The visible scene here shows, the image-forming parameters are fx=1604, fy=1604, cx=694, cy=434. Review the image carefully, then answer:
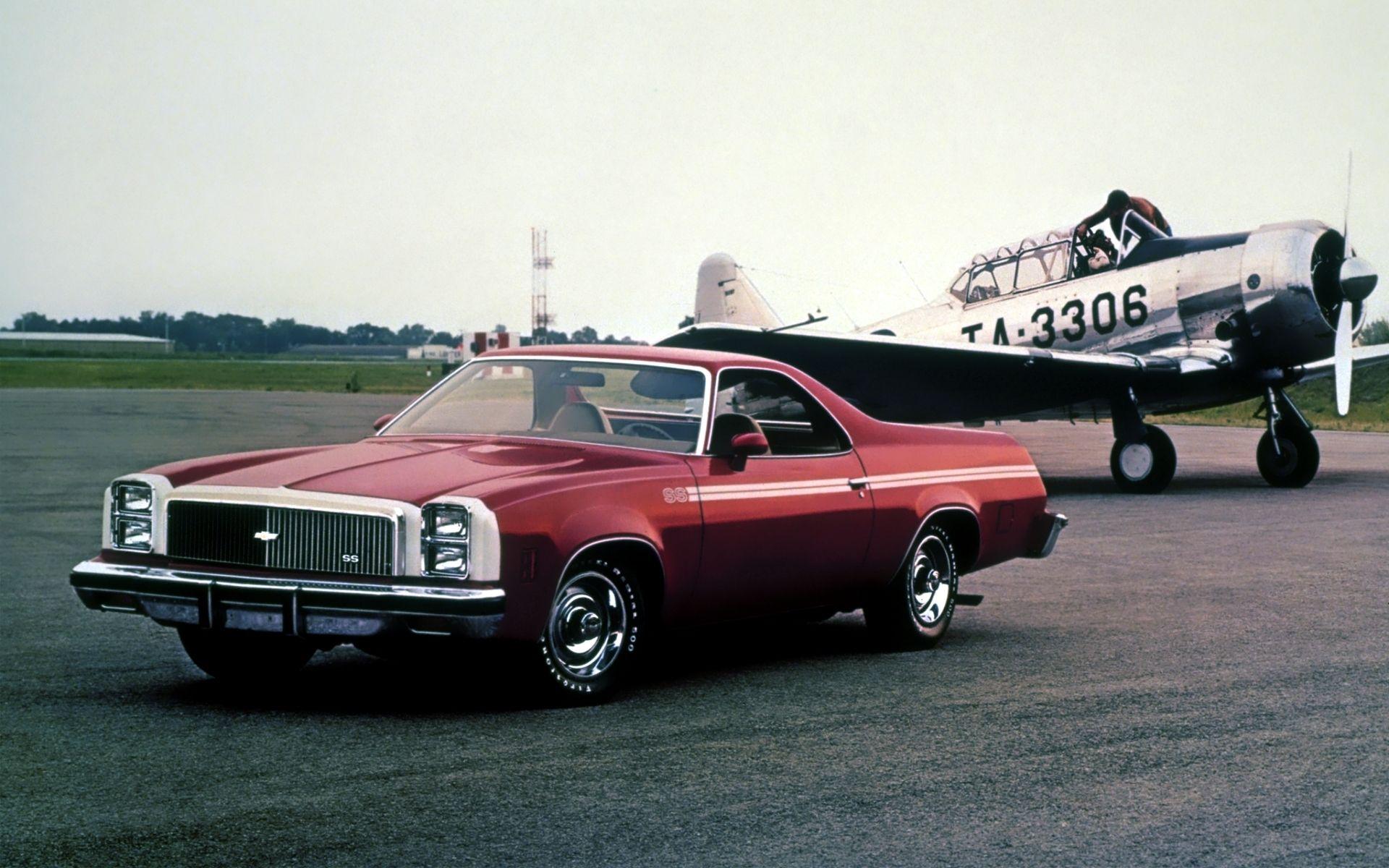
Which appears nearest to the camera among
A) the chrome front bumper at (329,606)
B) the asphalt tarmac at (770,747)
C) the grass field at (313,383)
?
the asphalt tarmac at (770,747)

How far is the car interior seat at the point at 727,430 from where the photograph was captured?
23.6 feet

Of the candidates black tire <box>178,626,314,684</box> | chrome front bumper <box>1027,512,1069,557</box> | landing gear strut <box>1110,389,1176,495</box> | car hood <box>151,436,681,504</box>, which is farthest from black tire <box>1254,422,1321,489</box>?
black tire <box>178,626,314,684</box>

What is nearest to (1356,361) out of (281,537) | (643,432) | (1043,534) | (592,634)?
(1043,534)

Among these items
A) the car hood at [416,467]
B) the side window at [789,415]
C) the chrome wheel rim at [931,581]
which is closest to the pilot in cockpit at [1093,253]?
the chrome wheel rim at [931,581]

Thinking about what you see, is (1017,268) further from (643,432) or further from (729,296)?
(643,432)

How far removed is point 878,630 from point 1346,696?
2.26 metres

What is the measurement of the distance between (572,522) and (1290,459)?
16304 millimetres

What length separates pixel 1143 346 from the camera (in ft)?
69.9

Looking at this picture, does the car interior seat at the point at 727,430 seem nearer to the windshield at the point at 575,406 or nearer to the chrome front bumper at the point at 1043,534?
the windshield at the point at 575,406

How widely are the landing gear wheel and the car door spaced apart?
12.4m

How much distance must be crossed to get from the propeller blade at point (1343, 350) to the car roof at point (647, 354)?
14.5 meters

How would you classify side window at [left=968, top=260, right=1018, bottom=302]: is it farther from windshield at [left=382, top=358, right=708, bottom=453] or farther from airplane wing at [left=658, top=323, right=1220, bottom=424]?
windshield at [left=382, top=358, right=708, bottom=453]

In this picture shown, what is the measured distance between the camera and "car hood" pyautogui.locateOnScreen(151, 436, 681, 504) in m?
6.28

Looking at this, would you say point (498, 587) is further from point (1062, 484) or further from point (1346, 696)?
point (1062, 484)
